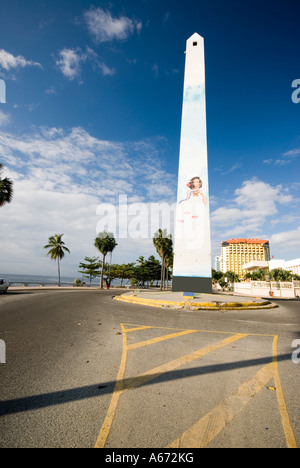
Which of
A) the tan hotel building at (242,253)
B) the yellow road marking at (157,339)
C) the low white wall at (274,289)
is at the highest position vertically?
the tan hotel building at (242,253)

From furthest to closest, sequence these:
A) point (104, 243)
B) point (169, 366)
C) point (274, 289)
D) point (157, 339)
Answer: point (104, 243) → point (274, 289) → point (157, 339) → point (169, 366)

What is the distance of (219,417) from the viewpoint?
2350mm

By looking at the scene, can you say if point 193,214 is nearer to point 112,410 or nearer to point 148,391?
point 148,391

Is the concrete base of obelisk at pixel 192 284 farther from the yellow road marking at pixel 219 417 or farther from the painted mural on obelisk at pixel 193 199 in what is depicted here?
the yellow road marking at pixel 219 417

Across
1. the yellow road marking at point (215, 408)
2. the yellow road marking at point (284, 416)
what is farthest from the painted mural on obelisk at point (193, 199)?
the yellow road marking at point (284, 416)

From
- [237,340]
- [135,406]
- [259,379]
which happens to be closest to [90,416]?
[135,406]

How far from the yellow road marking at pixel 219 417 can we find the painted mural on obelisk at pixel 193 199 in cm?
1781

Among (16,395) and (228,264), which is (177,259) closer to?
(16,395)

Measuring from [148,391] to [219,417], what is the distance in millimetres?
953

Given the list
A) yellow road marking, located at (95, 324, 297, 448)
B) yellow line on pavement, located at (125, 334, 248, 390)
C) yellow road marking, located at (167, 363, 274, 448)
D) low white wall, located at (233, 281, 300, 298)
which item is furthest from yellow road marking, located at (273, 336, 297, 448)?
low white wall, located at (233, 281, 300, 298)

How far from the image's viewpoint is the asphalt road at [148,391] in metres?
2.06

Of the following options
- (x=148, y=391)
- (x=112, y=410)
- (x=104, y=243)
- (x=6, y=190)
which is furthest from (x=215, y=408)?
(x=104, y=243)

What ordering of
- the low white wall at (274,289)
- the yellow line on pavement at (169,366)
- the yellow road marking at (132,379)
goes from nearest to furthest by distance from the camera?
the yellow road marking at (132,379) → the yellow line on pavement at (169,366) → the low white wall at (274,289)
